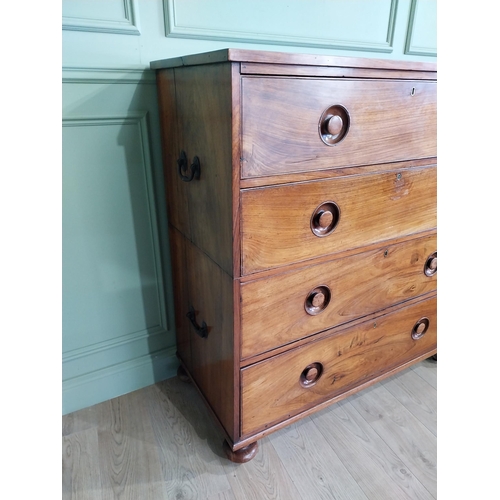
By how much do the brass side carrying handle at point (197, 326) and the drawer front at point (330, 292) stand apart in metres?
0.18

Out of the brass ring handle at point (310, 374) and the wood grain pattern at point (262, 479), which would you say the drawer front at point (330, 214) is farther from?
the wood grain pattern at point (262, 479)

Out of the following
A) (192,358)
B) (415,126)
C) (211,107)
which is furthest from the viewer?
(192,358)

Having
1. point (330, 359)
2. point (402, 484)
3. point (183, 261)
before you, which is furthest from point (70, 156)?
point (402, 484)

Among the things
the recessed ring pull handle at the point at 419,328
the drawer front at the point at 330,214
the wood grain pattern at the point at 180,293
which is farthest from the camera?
the recessed ring pull handle at the point at 419,328

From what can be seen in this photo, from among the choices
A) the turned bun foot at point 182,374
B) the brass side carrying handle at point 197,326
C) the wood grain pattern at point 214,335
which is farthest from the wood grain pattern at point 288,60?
the turned bun foot at point 182,374

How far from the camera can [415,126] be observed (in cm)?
95

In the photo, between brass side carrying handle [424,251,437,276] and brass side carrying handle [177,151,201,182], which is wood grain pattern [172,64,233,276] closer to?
brass side carrying handle [177,151,201,182]

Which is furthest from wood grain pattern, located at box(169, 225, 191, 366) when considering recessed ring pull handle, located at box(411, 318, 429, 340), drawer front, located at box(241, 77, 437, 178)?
recessed ring pull handle, located at box(411, 318, 429, 340)

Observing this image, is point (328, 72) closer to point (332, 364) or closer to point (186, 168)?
point (186, 168)

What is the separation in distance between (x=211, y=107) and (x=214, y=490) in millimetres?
903

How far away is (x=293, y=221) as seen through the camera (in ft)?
2.75

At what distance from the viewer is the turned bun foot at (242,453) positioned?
1030 millimetres

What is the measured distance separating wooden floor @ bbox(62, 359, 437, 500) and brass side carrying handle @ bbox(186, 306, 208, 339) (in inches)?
10.9
